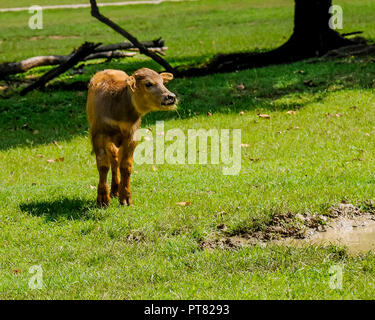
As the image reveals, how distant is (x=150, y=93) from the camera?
696 cm

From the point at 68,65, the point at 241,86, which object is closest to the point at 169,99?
the point at 241,86

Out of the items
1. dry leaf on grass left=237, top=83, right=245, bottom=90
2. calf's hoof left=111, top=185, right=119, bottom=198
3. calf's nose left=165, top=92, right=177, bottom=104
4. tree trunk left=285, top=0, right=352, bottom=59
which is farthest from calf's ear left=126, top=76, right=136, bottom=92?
tree trunk left=285, top=0, right=352, bottom=59

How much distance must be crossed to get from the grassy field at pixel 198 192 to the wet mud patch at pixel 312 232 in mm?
119

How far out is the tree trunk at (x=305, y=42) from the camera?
1602 cm

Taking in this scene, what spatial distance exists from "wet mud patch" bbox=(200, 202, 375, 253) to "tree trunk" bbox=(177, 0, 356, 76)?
9224 millimetres

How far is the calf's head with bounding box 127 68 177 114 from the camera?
6.90 meters

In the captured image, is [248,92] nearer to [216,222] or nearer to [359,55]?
[359,55]

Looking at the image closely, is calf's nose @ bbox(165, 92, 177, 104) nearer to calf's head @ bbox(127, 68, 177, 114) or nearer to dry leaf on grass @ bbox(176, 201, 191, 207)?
calf's head @ bbox(127, 68, 177, 114)

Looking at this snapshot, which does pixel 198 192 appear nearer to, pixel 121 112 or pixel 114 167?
pixel 114 167

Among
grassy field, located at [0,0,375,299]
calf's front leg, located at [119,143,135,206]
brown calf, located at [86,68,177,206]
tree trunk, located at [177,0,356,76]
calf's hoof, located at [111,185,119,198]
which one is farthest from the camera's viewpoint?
tree trunk, located at [177,0,356,76]

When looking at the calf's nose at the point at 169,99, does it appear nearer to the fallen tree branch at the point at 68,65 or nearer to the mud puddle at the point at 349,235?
the mud puddle at the point at 349,235

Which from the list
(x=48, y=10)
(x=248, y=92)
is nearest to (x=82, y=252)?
(x=248, y=92)
